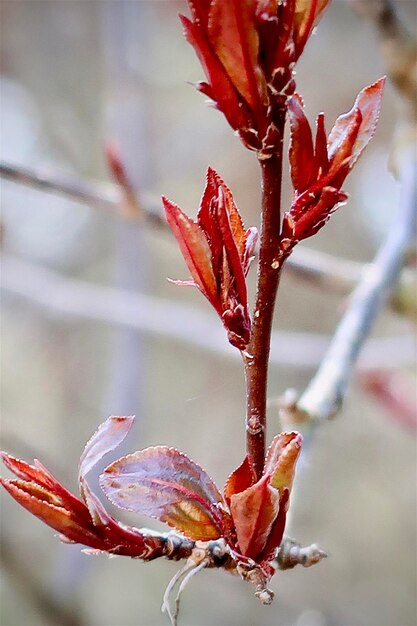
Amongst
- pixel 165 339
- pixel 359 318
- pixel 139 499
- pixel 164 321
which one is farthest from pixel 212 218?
pixel 165 339

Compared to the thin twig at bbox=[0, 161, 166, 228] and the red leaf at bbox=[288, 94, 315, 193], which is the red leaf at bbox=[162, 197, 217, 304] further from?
the thin twig at bbox=[0, 161, 166, 228]

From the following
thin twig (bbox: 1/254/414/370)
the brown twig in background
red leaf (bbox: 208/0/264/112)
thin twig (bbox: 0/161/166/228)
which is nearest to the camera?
red leaf (bbox: 208/0/264/112)

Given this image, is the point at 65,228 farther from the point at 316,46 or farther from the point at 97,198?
the point at 97,198

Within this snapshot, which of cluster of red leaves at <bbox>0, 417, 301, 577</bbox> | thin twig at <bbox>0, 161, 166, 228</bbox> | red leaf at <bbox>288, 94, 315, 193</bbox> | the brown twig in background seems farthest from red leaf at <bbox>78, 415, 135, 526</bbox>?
the brown twig in background

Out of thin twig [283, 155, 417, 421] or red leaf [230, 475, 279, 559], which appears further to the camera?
thin twig [283, 155, 417, 421]

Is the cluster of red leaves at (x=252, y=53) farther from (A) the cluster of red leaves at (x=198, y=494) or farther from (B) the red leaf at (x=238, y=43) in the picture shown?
(A) the cluster of red leaves at (x=198, y=494)

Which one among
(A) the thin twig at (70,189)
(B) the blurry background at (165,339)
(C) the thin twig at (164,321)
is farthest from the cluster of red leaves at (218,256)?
(B) the blurry background at (165,339)

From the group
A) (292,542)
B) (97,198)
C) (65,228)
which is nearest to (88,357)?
(65,228)
